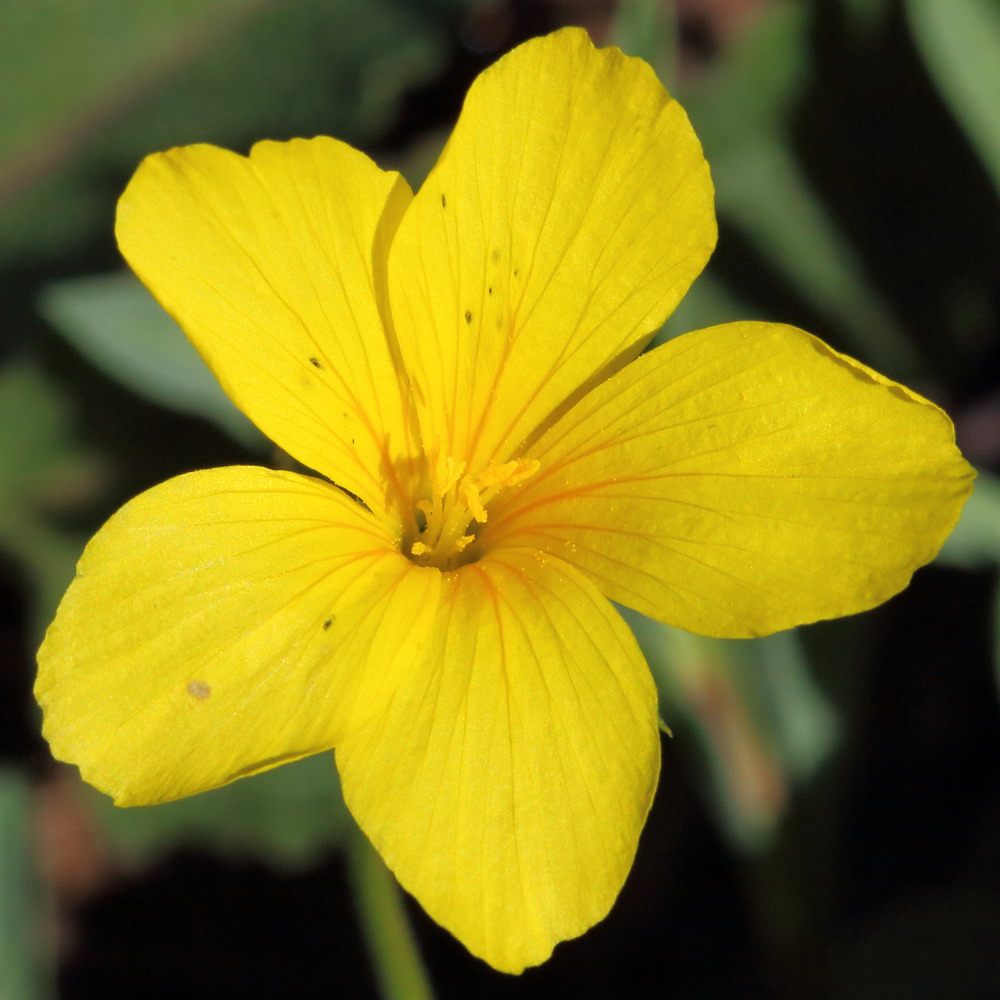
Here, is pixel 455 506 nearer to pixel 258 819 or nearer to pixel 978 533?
pixel 978 533

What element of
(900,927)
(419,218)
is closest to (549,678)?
(419,218)

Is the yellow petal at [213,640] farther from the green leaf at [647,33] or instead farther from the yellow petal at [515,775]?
the green leaf at [647,33]

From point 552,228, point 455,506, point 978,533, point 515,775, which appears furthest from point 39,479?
point 978,533

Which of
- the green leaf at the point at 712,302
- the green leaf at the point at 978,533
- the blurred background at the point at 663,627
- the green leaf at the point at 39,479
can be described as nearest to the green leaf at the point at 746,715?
the blurred background at the point at 663,627

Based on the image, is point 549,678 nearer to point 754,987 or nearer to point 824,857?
point 824,857

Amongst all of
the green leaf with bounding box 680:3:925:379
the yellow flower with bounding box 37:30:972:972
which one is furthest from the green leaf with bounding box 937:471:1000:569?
the yellow flower with bounding box 37:30:972:972
